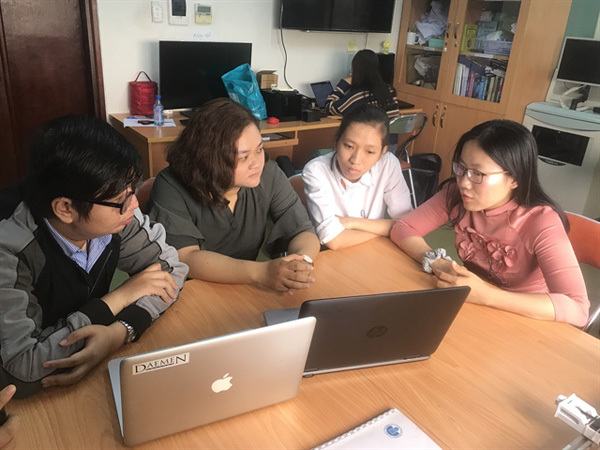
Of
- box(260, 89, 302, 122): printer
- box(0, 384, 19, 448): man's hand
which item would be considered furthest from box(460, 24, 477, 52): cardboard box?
box(0, 384, 19, 448): man's hand

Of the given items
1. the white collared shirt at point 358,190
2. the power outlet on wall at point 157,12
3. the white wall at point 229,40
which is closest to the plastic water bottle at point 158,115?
the white wall at point 229,40

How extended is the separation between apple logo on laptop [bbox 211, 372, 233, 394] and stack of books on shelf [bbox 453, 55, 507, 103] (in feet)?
11.7

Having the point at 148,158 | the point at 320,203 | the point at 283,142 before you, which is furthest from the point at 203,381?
the point at 283,142

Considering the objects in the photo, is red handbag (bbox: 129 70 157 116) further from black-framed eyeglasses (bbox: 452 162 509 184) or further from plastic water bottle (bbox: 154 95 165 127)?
black-framed eyeglasses (bbox: 452 162 509 184)

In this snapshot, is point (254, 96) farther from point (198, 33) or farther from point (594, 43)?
point (594, 43)

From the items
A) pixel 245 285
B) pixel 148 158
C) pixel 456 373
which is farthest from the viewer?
pixel 148 158

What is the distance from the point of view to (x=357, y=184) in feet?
6.48

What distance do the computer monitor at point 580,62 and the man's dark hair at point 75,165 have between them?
3468 mm

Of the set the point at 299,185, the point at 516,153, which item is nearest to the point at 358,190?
the point at 299,185

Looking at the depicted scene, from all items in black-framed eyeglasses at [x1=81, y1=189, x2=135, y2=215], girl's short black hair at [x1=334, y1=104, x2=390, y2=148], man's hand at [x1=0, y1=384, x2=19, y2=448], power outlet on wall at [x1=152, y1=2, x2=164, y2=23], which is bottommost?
man's hand at [x1=0, y1=384, x2=19, y2=448]

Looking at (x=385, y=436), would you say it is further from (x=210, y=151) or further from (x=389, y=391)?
(x=210, y=151)

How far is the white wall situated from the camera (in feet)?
10.4

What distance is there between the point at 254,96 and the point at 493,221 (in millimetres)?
2351

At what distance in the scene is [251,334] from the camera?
2.53 ft
